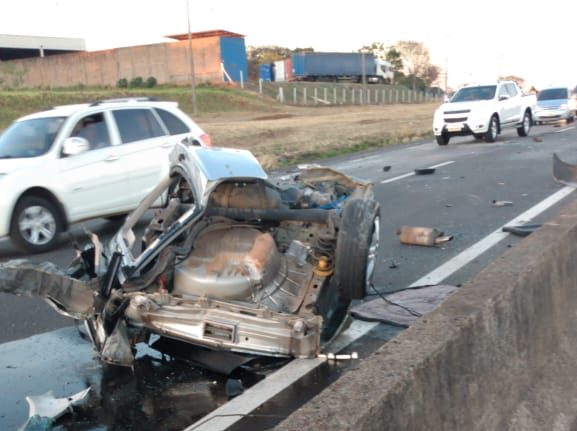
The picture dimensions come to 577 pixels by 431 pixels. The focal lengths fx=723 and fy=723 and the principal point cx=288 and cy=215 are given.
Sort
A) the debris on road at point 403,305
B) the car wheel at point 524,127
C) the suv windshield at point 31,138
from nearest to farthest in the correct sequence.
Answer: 1. the debris on road at point 403,305
2. the suv windshield at point 31,138
3. the car wheel at point 524,127

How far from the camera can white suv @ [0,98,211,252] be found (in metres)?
8.74

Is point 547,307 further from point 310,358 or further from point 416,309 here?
point 416,309

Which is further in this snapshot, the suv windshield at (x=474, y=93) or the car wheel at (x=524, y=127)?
the car wheel at (x=524, y=127)

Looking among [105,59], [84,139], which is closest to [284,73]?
[105,59]

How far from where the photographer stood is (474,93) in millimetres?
22875

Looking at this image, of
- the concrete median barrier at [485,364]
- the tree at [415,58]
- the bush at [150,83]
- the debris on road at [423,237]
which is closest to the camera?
the concrete median barrier at [485,364]

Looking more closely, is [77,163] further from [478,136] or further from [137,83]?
[137,83]

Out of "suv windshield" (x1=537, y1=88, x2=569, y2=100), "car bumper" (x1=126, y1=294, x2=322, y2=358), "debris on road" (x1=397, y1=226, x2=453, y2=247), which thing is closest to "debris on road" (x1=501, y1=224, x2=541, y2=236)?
"debris on road" (x1=397, y1=226, x2=453, y2=247)

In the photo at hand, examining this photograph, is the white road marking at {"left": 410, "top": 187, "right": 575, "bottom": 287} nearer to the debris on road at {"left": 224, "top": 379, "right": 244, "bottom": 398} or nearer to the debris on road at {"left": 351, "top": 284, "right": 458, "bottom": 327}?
the debris on road at {"left": 351, "top": 284, "right": 458, "bottom": 327}

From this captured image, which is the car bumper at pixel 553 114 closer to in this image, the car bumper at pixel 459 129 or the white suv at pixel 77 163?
the car bumper at pixel 459 129

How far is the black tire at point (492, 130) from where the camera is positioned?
21.9m

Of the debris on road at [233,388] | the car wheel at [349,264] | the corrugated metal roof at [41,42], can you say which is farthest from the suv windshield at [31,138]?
the corrugated metal roof at [41,42]

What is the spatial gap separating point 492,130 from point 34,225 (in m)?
16.3

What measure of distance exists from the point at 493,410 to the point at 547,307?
3.23 feet
